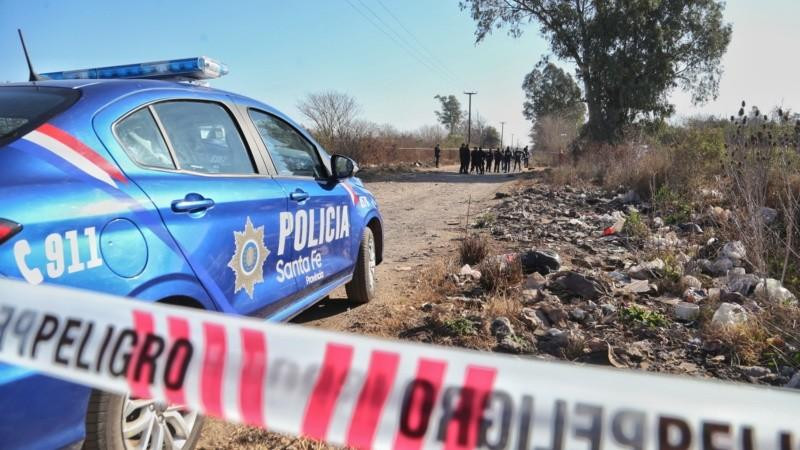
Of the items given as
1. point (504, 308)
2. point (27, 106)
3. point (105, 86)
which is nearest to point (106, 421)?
point (27, 106)

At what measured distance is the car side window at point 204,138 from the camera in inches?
96.6

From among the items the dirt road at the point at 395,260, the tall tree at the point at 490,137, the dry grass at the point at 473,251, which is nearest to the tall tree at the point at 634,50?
the dirt road at the point at 395,260

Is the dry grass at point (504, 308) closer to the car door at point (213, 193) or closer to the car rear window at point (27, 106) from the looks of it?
the car door at point (213, 193)

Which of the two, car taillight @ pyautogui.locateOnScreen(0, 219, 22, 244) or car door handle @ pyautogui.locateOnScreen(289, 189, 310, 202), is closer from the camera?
car taillight @ pyautogui.locateOnScreen(0, 219, 22, 244)

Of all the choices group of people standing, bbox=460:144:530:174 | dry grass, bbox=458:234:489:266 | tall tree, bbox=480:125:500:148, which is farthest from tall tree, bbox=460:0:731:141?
tall tree, bbox=480:125:500:148

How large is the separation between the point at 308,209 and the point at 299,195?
14 centimetres

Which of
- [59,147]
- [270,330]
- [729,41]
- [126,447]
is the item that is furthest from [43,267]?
[729,41]

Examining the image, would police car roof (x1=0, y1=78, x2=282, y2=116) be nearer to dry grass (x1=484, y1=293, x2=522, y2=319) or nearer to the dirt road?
the dirt road

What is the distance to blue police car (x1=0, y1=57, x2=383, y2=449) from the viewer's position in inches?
62.6

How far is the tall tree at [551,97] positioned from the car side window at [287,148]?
54.9m

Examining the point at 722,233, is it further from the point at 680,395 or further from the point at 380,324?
the point at 680,395

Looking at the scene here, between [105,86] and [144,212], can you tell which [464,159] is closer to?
[105,86]

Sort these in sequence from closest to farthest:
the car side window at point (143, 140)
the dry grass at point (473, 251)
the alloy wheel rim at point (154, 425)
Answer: the alloy wheel rim at point (154, 425) < the car side window at point (143, 140) < the dry grass at point (473, 251)

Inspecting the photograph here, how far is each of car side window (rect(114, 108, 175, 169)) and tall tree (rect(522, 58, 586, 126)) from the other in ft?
185
